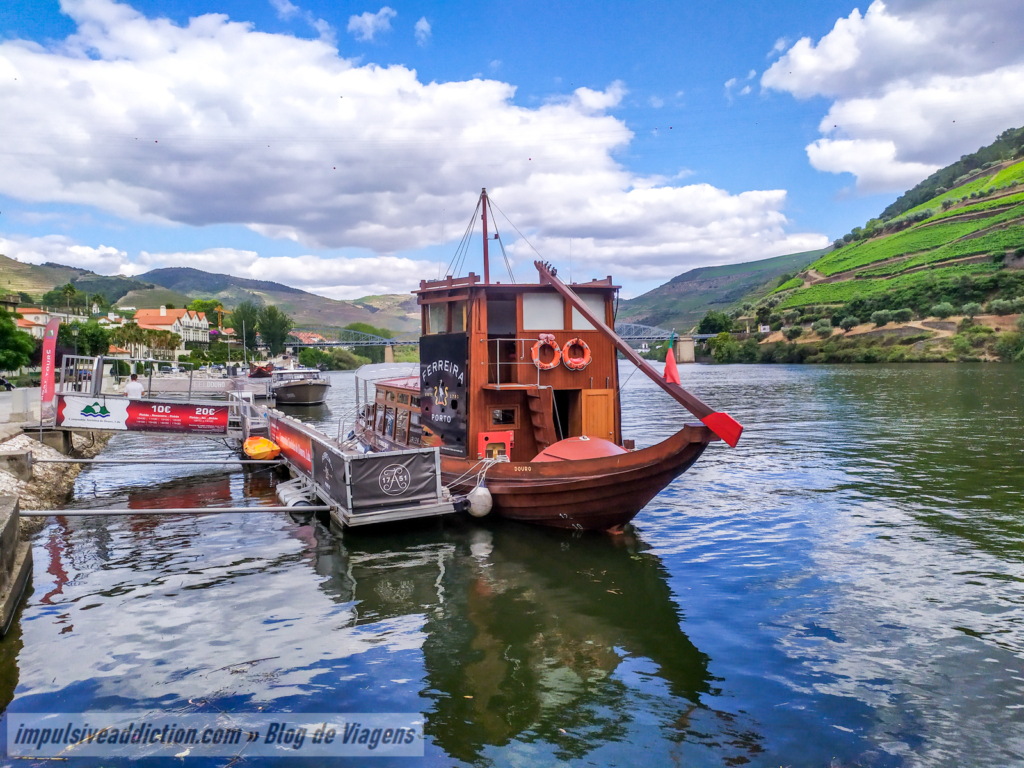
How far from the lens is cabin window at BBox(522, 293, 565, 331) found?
51.2 feet

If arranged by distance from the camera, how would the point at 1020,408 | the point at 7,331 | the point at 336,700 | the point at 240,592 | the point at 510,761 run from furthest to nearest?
the point at 7,331 < the point at 1020,408 < the point at 240,592 < the point at 336,700 < the point at 510,761

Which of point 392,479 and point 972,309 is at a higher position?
point 972,309

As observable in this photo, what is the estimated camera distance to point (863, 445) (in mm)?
26016

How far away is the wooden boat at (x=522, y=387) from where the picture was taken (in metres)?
13.9

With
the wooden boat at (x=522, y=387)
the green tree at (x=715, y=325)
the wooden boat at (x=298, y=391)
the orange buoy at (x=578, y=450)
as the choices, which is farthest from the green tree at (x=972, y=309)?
the orange buoy at (x=578, y=450)

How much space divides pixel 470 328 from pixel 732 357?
11775 cm

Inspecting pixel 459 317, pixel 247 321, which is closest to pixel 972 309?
pixel 459 317

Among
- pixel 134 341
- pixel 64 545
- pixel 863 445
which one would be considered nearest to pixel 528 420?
pixel 64 545

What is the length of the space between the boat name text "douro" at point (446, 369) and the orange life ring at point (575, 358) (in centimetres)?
260

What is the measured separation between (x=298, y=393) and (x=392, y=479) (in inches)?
1780

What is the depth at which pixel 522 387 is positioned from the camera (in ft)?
49.0

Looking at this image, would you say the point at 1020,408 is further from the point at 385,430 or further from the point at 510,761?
the point at 510,761

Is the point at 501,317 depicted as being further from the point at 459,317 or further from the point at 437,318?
the point at 437,318

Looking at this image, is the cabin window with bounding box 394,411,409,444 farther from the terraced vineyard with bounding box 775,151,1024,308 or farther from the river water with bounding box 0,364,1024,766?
the terraced vineyard with bounding box 775,151,1024,308
